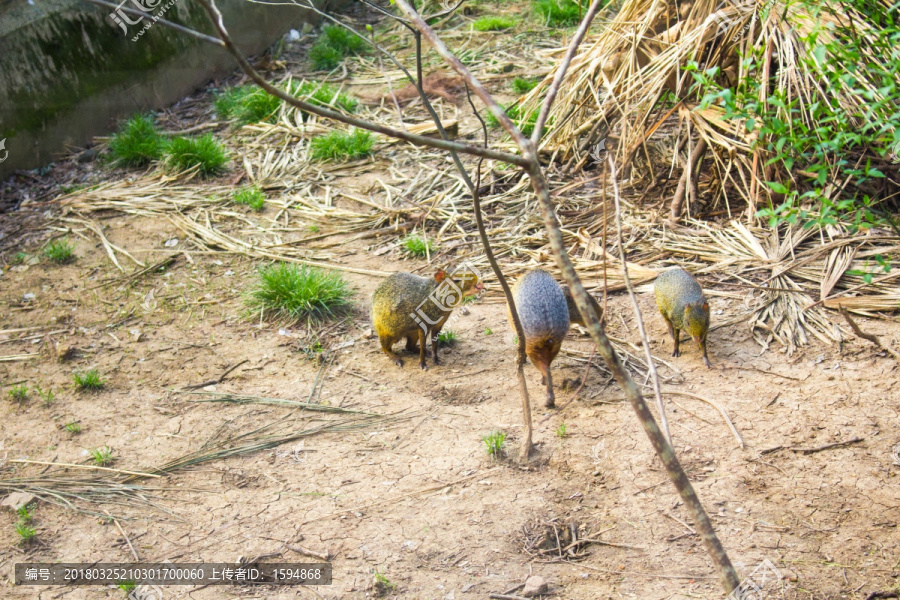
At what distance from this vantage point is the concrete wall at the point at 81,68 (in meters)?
6.94

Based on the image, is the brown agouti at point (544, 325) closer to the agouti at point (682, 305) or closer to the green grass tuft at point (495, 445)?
the green grass tuft at point (495, 445)

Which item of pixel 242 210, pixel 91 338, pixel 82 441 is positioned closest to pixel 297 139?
pixel 242 210

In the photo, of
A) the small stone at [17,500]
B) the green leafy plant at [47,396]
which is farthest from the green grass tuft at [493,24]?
the small stone at [17,500]

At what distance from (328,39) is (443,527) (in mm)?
7367

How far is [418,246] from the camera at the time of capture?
20.0ft

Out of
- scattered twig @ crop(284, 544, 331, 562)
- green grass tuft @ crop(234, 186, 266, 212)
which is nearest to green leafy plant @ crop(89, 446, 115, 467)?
scattered twig @ crop(284, 544, 331, 562)

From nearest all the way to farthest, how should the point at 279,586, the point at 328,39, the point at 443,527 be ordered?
the point at 279,586, the point at 443,527, the point at 328,39

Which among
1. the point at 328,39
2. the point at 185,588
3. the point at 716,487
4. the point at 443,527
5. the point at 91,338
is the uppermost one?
the point at 328,39

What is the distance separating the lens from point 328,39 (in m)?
9.30

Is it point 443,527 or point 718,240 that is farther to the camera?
point 718,240

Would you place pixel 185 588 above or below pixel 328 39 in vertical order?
below

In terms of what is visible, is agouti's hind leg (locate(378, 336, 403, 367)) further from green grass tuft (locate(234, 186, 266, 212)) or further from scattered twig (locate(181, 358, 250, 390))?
green grass tuft (locate(234, 186, 266, 212))

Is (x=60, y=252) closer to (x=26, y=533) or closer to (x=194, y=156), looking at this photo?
(x=194, y=156)

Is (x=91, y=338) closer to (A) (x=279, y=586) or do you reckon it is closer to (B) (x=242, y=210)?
(B) (x=242, y=210)
